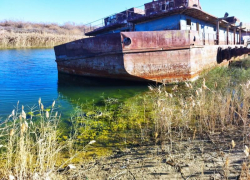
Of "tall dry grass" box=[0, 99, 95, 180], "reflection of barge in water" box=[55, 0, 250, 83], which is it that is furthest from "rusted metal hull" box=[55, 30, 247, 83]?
"tall dry grass" box=[0, 99, 95, 180]

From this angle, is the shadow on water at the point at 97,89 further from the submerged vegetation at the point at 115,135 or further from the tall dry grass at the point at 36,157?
the tall dry grass at the point at 36,157

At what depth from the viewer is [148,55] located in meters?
7.04

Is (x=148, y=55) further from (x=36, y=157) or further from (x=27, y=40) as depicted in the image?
(x=27, y=40)

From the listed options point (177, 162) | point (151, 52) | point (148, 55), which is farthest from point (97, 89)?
point (177, 162)

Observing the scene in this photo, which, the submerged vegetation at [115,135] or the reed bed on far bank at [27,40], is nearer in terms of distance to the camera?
the submerged vegetation at [115,135]

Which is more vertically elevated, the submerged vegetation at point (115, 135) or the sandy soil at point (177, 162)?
the submerged vegetation at point (115, 135)

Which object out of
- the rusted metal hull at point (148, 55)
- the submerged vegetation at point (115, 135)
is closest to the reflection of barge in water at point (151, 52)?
the rusted metal hull at point (148, 55)

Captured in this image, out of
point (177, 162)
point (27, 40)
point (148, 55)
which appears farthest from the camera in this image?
point (27, 40)

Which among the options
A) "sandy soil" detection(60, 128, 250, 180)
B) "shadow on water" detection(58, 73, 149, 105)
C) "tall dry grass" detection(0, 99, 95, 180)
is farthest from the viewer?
"shadow on water" detection(58, 73, 149, 105)

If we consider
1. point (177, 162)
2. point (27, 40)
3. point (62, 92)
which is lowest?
point (177, 162)

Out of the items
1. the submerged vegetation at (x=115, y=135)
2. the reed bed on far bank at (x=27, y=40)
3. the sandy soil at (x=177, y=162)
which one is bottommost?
the sandy soil at (x=177, y=162)

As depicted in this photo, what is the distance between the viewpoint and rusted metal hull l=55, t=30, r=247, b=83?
689cm

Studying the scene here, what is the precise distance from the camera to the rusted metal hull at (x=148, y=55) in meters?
6.89

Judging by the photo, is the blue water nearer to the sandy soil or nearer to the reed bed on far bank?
the sandy soil
